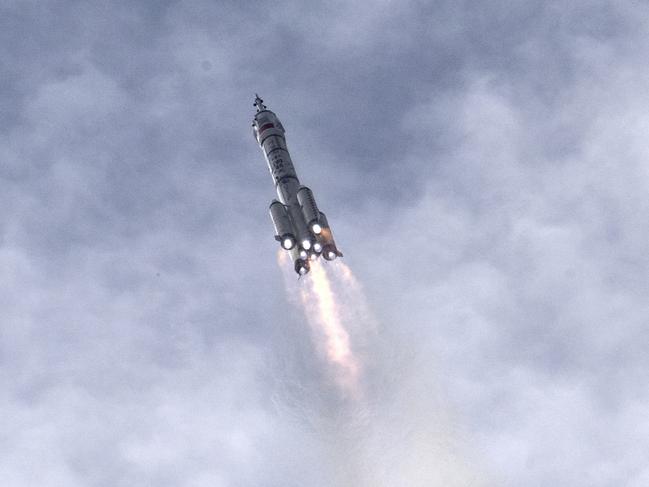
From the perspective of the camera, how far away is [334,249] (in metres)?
68.5

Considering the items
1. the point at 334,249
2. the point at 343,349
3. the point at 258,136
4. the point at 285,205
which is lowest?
the point at 343,349

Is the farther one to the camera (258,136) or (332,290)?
(258,136)

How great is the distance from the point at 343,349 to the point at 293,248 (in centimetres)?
1106

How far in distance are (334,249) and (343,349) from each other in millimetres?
10231

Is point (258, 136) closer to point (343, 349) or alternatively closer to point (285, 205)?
point (285, 205)

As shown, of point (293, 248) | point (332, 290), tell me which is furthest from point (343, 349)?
point (293, 248)

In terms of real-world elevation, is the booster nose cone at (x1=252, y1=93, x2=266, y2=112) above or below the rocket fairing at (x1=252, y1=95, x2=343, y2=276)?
above

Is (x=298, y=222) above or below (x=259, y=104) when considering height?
below

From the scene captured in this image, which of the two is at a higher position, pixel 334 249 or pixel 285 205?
pixel 285 205

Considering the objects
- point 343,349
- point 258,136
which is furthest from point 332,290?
point 258,136

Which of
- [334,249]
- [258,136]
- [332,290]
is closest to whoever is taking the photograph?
[334,249]

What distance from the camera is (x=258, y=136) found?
82.9 m

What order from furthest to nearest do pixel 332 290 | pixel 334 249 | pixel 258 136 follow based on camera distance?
pixel 258 136 → pixel 332 290 → pixel 334 249

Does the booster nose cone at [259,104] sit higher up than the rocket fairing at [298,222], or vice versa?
the booster nose cone at [259,104]
